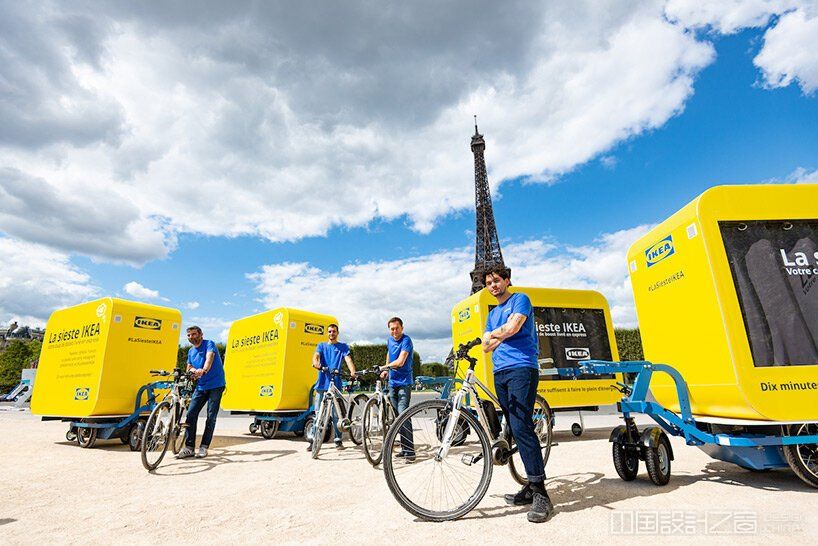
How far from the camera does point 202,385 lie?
259 inches

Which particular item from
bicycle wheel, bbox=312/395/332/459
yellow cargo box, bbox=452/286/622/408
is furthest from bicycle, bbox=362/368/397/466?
yellow cargo box, bbox=452/286/622/408

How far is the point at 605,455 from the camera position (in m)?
6.00

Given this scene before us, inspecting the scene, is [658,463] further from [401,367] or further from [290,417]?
[290,417]

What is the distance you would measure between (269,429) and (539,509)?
6.68m

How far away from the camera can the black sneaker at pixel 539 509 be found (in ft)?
10.6

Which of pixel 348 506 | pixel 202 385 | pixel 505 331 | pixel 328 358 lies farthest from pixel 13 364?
pixel 505 331

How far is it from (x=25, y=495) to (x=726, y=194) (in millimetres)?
7570

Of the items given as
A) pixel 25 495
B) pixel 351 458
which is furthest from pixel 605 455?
pixel 25 495

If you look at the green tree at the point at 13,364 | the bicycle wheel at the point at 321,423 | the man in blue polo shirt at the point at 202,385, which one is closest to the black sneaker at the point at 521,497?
the bicycle wheel at the point at 321,423

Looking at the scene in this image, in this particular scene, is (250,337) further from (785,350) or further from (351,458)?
(785,350)

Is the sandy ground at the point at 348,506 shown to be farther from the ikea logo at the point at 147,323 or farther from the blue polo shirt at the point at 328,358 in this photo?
the ikea logo at the point at 147,323

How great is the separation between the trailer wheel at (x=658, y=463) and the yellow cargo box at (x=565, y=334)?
11.6 feet

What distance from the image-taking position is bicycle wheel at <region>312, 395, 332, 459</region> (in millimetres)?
6242

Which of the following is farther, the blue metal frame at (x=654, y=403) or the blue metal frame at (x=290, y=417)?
the blue metal frame at (x=290, y=417)
